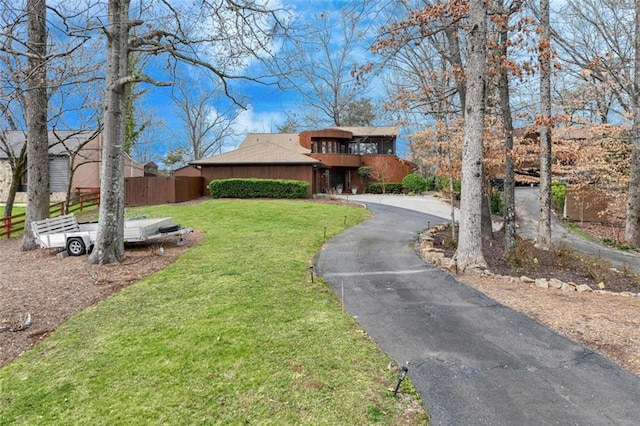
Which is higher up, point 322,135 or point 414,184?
point 322,135

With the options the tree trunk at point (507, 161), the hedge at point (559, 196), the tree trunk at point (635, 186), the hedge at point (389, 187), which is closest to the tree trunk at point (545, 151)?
the tree trunk at point (507, 161)

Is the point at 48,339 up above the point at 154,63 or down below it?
below

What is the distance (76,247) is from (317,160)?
18.2 m

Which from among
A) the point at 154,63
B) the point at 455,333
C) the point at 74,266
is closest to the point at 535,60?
the point at 455,333

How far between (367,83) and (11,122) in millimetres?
→ 13025

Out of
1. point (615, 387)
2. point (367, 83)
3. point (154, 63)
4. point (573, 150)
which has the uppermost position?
point (154, 63)

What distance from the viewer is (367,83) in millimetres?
9102

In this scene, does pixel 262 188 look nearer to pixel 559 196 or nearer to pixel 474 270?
pixel 559 196

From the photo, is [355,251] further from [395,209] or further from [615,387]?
Result: [395,209]

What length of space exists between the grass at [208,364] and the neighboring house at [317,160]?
18574 millimetres

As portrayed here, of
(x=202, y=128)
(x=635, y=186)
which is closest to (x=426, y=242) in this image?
(x=635, y=186)

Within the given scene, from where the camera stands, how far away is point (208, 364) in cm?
360

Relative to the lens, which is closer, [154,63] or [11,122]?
[154,63]

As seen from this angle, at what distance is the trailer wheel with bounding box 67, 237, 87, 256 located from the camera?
28.4ft
